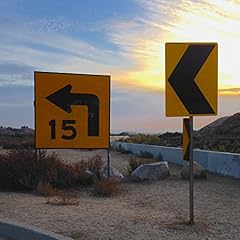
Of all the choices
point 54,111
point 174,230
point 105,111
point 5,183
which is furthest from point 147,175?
point 174,230

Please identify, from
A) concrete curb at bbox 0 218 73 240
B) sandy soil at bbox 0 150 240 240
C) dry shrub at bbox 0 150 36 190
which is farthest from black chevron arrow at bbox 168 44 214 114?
dry shrub at bbox 0 150 36 190

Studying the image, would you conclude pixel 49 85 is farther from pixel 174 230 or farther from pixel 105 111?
pixel 174 230

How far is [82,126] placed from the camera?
1852 cm

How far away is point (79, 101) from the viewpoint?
60.3 feet

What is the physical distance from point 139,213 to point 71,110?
6.40 metres

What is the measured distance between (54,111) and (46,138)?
0.87 meters

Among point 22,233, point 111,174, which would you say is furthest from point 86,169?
point 22,233

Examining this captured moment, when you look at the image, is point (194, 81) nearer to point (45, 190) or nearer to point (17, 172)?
point (45, 190)

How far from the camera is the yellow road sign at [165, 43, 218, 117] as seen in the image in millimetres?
10633

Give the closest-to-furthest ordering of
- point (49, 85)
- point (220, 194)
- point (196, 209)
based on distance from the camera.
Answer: point (196, 209) < point (220, 194) < point (49, 85)

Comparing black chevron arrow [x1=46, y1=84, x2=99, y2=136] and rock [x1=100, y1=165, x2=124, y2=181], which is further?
rock [x1=100, y1=165, x2=124, y2=181]

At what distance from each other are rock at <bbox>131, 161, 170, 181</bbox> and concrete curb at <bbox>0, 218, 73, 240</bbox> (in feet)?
28.8

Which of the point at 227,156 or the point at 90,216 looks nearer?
the point at 90,216

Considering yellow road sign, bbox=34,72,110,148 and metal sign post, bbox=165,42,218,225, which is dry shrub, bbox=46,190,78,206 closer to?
yellow road sign, bbox=34,72,110,148
